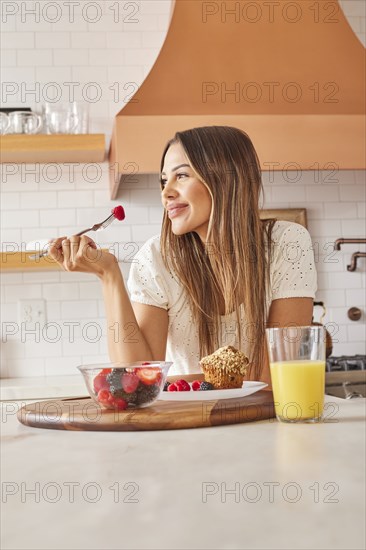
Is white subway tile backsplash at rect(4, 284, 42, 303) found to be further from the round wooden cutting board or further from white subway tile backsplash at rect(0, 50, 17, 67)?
the round wooden cutting board

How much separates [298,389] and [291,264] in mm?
905

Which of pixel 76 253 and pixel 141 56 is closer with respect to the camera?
pixel 76 253

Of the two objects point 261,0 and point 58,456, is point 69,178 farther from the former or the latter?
point 58,456

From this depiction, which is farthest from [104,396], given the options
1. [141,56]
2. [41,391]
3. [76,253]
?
[141,56]

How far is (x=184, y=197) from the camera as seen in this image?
6.91ft

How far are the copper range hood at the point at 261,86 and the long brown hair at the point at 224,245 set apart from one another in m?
1.01

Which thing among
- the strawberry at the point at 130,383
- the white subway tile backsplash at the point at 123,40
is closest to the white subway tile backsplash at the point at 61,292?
the white subway tile backsplash at the point at 123,40

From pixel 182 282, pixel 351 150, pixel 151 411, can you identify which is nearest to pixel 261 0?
pixel 351 150

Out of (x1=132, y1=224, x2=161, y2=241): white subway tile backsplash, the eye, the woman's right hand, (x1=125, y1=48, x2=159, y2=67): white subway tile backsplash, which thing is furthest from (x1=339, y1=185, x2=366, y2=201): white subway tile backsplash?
the woman's right hand

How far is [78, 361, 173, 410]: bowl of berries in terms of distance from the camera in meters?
1.14

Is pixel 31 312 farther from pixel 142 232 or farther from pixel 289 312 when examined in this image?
pixel 289 312

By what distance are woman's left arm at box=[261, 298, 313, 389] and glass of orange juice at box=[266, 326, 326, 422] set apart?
774mm

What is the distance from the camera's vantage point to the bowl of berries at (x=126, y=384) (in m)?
1.14

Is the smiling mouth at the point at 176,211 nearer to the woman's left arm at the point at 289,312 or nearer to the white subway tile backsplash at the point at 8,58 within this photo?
the woman's left arm at the point at 289,312
